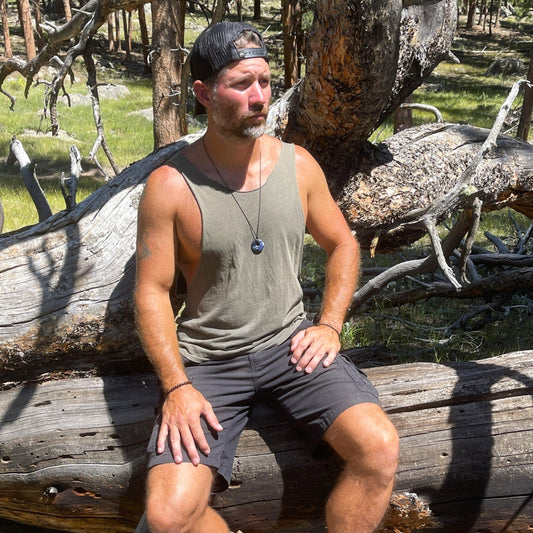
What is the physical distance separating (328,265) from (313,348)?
433mm

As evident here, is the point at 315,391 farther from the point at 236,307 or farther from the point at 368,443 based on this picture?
the point at 236,307

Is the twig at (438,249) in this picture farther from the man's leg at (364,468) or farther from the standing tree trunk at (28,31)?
the standing tree trunk at (28,31)

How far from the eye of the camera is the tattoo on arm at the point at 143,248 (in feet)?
9.09

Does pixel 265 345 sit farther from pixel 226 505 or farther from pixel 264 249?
pixel 226 505

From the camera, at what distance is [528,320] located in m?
5.62

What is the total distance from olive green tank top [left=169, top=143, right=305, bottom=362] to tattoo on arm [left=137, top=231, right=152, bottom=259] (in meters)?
0.21

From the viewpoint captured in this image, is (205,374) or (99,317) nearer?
(205,374)

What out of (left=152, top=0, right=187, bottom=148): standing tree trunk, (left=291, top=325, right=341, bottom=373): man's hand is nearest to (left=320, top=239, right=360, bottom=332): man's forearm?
(left=291, top=325, right=341, bottom=373): man's hand

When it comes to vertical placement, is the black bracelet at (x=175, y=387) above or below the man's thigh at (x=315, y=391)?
above

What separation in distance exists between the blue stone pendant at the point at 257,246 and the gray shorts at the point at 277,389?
16.3 inches

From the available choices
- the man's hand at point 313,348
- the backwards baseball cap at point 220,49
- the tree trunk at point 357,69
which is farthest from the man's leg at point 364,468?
the tree trunk at point 357,69

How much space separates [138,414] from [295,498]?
829mm

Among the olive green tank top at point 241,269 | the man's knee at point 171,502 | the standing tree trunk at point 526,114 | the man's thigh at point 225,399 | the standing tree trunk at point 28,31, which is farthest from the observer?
the standing tree trunk at point 28,31

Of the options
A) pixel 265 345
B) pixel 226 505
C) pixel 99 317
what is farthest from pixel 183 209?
pixel 226 505
